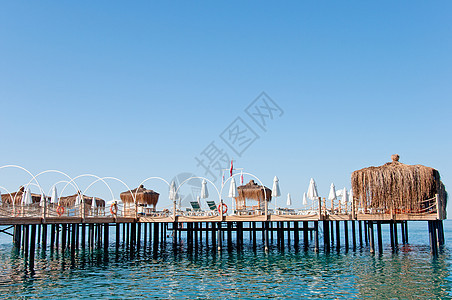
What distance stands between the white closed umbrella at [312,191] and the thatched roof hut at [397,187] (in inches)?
195

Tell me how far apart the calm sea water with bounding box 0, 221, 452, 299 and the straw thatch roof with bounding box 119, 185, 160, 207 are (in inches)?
315

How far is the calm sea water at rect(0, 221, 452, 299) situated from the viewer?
48.4 ft

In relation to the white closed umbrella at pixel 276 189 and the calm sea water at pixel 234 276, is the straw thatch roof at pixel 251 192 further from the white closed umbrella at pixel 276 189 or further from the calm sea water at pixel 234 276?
the calm sea water at pixel 234 276

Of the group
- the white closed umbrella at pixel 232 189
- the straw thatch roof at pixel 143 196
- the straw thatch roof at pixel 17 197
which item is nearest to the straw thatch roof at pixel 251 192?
the white closed umbrella at pixel 232 189

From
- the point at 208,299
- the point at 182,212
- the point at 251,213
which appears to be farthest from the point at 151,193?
the point at 208,299

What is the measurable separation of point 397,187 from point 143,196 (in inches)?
733

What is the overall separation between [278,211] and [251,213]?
210 cm

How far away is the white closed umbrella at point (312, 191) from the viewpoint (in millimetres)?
28312

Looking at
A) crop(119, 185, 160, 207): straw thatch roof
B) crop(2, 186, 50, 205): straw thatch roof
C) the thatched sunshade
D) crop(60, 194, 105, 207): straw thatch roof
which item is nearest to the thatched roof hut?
the thatched sunshade

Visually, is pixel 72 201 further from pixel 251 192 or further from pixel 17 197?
pixel 251 192

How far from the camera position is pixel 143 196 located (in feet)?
107

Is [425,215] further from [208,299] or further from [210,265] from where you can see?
[208,299]

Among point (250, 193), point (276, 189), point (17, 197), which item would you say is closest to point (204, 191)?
point (250, 193)

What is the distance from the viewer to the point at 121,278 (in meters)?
17.7
